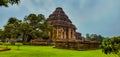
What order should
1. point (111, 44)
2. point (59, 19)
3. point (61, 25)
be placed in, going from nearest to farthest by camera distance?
1. point (111, 44)
2. point (61, 25)
3. point (59, 19)

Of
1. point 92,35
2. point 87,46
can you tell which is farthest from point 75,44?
point 92,35

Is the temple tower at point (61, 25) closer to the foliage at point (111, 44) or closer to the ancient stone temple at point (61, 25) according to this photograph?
the ancient stone temple at point (61, 25)

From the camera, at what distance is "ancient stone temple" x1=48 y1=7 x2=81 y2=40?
59612 mm

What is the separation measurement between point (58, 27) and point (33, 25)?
14254 millimetres

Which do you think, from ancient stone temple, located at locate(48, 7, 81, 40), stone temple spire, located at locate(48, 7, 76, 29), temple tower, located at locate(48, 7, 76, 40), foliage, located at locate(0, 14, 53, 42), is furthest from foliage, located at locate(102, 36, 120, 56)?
stone temple spire, located at locate(48, 7, 76, 29)

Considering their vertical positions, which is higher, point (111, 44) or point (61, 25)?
point (61, 25)

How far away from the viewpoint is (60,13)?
6391 cm

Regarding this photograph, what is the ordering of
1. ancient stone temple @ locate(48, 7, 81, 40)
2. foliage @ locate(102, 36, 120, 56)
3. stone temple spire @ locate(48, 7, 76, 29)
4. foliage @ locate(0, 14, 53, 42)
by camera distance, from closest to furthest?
foliage @ locate(102, 36, 120, 56), foliage @ locate(0, 14, 53, 42), ancient stone temple @ locate(48, 7, 81, 40), stone temple spire @ locate(48, 7, 76, 29)

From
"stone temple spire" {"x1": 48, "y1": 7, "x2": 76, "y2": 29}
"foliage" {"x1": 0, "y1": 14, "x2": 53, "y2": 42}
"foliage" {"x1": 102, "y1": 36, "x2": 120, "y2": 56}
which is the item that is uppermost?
"stone temple spire" {"x1": 48, "y1": 7, "x2": 76, "y2": 29}

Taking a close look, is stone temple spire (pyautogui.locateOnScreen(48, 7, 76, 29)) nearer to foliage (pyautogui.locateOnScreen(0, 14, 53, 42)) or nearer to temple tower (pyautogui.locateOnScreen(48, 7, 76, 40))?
temple tower (pyautogui.locateOnScreen(48, 7, 76, 40))

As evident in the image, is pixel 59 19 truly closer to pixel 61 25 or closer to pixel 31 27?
pixel 61 25

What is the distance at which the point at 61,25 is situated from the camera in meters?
59.8

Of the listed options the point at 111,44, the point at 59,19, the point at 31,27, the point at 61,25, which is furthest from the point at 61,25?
the point at 111,44

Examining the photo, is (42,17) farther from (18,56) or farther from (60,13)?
(18,56)
